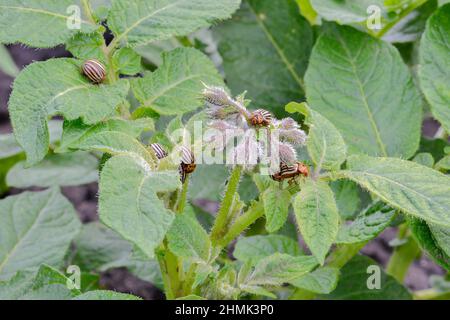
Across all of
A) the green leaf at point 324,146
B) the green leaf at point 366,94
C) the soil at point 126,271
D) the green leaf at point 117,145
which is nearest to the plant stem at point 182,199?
the green leaf at point 117,145

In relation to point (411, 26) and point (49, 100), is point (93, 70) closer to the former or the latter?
point (49, 100)

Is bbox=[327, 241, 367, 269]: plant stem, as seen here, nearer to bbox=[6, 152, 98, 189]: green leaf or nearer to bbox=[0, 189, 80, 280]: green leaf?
bbox=[0, 189, 80, 280]: green leaf

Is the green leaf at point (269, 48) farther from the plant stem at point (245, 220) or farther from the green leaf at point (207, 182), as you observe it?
the plant stem at point (245, 220)

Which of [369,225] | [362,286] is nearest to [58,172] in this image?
[362,286]

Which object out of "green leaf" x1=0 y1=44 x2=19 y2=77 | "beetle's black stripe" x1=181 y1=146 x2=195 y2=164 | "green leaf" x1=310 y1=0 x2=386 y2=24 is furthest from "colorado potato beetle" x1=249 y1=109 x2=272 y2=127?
"green leaf" x1=0 y1=44 x2=19 y2=77

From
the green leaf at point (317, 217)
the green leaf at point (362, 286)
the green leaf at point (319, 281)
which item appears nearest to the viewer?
the green leaf at point (317, 217)
